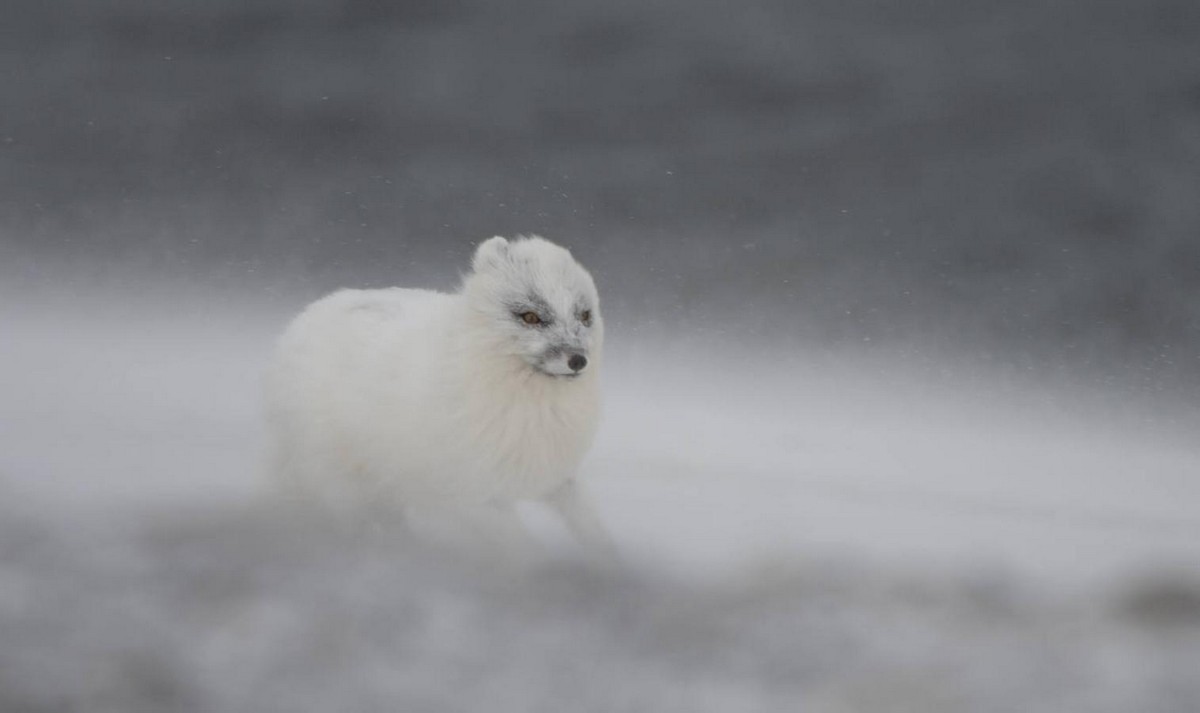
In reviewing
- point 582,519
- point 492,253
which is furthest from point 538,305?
point 582,519

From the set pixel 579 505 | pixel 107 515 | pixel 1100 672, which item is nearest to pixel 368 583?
pixel 107 515

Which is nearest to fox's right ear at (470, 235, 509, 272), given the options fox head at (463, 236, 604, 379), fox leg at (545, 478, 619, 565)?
fox head at (463, 236, 604, 379)

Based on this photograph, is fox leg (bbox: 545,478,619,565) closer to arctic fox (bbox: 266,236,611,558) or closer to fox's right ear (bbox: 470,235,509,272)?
arctic fox (bbox: 266,236,611,558)

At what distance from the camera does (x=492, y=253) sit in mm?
958

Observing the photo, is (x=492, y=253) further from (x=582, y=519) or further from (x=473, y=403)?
(x=582, y=519)

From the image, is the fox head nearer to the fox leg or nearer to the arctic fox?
the arctic fox

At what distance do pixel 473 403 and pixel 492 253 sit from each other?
0.12 m

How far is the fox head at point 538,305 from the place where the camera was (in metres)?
0.90

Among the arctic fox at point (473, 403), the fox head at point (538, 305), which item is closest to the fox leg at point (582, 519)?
the arctic fox at point (473, 403)

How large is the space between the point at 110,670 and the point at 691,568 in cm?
40

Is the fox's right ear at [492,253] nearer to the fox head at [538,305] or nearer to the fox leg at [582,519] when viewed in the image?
the fox head at [538,305]

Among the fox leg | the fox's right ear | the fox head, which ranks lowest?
the fox leg

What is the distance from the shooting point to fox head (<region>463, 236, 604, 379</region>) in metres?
0.90

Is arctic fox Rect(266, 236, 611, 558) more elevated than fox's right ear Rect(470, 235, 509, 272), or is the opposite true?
fox's right ear Rect(470, 235, 509, 272)
